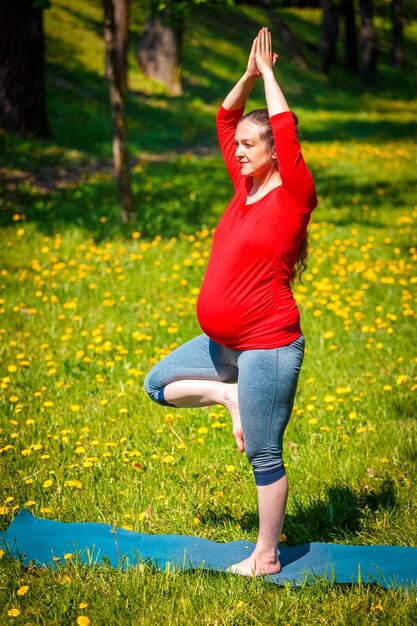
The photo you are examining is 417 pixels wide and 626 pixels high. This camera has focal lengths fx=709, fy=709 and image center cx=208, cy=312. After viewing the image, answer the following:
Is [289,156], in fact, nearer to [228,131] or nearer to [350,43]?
[228,131]

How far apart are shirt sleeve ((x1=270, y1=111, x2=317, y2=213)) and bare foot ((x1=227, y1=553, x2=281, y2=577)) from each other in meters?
1.47

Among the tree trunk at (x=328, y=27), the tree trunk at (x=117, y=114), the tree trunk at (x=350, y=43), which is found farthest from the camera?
the tree trunk at (x=350, y=43)

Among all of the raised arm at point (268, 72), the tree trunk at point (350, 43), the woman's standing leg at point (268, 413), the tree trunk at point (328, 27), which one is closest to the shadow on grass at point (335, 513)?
the woman's standing leg at point (268, 413)

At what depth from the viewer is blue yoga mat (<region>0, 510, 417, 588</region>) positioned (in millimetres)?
2914

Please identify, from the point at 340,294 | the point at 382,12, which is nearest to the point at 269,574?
the point at 340,294

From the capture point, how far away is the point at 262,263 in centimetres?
271

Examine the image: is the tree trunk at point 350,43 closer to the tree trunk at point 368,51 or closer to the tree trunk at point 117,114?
the tree trunk at point 368,51

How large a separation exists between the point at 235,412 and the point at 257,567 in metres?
0.64

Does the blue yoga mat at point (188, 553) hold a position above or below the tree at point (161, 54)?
below

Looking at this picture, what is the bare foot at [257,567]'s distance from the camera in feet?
9.52

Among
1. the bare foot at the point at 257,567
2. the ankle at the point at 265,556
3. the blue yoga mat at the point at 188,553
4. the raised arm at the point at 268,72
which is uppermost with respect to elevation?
the raised arm at the point at 268,72

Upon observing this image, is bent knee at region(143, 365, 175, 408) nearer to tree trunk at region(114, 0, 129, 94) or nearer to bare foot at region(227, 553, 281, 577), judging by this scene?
bare foot at region(227, 553, 281, 577)

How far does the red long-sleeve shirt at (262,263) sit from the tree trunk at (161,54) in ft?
54.4

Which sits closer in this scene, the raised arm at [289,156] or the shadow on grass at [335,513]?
the raised arm at [289,156]
